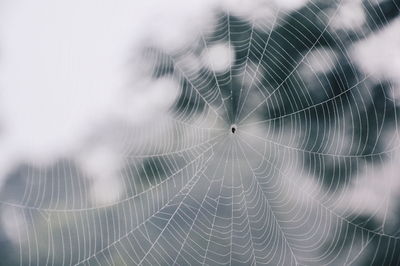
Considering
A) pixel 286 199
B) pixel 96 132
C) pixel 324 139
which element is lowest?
pixel 286 199

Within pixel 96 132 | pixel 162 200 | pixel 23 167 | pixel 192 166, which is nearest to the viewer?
pixel 23 167

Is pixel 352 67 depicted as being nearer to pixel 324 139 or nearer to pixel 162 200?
pixel 324 139

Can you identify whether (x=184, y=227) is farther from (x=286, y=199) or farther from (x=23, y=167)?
(x=23, y=167)

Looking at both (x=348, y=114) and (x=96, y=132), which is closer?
(x=96, y=132)

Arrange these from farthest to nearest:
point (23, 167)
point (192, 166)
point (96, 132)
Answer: point (192, 166)
point (96, 132)
point (23, 167)

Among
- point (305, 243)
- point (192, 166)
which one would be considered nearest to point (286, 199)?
point (305, 243)

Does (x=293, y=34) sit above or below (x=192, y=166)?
above
